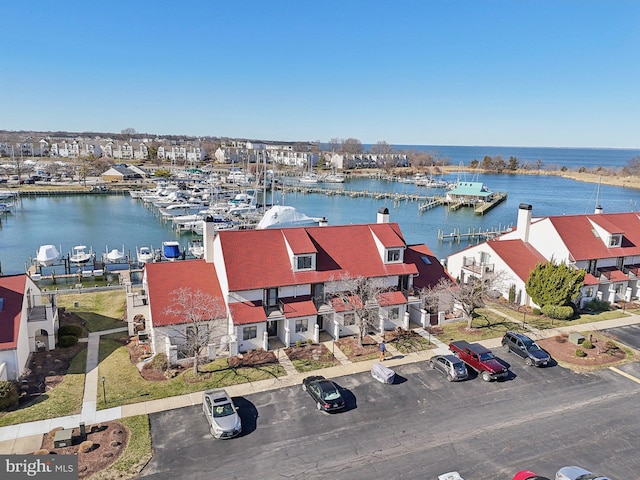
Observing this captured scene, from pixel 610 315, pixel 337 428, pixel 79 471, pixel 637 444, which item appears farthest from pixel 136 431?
pixel 610 315

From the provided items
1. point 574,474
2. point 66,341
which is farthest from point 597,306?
point 66,341

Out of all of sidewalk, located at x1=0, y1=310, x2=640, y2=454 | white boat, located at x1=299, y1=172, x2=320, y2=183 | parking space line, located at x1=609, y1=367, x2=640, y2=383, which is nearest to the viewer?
sidewalk, located at x1=0, y1=310, x2=640, y2=454

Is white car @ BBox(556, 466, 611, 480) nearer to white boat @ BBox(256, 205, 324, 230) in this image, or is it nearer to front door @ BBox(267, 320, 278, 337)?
front door @ BBox(267, 320, 278, 337)

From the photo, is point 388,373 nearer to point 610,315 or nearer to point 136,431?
point 136,431

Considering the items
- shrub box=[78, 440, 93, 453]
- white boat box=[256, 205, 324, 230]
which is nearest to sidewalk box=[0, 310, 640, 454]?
shrub box=[78, 440, 93, 453]

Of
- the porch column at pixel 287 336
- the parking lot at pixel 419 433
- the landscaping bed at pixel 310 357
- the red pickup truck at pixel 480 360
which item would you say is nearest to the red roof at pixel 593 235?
the parking lot at pixel 419 433

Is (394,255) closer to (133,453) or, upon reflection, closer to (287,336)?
(287,336)

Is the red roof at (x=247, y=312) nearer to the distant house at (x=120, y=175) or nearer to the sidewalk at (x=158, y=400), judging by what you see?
the sidewalk at (x=158, y=400)
